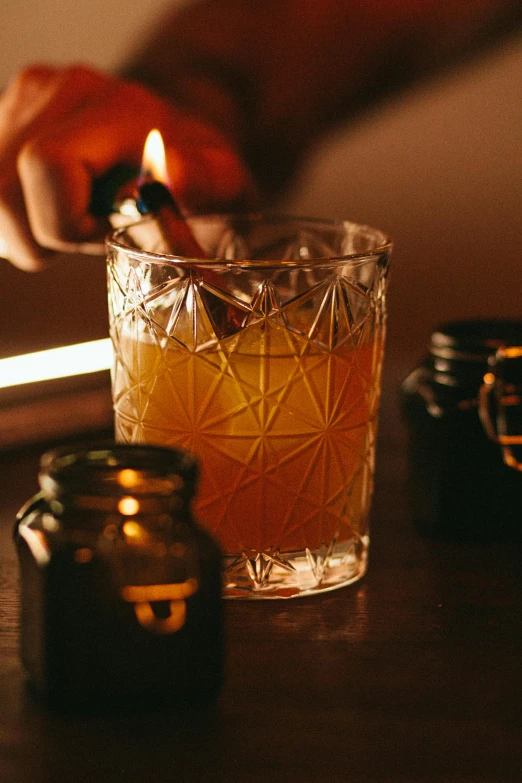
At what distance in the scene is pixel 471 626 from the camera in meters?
0.60

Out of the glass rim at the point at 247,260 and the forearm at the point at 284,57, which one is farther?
the forearm at the point at 284,57

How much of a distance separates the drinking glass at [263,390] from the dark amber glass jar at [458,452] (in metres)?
0.09

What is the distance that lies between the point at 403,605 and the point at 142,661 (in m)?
0.21

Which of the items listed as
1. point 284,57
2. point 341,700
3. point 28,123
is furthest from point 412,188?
point 341,700

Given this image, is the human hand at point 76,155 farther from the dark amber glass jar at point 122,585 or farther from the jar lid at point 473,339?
the dark amber glass jar at point 122,585

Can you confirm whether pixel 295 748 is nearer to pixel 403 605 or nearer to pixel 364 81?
pixel 403 605

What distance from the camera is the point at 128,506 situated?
47 centimetres

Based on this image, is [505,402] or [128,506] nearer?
[128,506]

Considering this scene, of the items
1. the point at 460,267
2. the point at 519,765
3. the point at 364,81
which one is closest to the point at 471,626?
the point at 519,765

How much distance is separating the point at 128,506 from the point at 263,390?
16 cm

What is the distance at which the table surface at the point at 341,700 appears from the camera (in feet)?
1.48

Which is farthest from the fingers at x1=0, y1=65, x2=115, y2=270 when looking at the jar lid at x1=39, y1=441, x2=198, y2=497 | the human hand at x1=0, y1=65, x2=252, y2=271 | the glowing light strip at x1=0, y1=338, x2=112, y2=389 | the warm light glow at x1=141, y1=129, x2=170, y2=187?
the jar lid at x1=39, y1=441, x2=198, y2=497

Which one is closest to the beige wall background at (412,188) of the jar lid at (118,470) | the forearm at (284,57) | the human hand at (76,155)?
the forearm at (284,57)

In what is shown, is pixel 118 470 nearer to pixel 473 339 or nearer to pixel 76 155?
pixel 473 339
